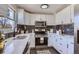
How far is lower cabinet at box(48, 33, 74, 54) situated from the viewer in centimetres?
121

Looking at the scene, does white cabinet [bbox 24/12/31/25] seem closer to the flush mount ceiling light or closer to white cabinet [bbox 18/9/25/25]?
white cabinet [bbox 18/9/25/25]

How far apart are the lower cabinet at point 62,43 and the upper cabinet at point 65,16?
19 cm

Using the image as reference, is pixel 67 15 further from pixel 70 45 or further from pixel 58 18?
pixel 70 45

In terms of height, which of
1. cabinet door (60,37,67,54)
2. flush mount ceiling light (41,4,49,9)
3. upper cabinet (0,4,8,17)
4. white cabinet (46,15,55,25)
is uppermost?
flush mount ceiling light (41,4,49,9)

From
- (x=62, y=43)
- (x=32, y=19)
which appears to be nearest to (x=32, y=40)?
(x=32, y=19)

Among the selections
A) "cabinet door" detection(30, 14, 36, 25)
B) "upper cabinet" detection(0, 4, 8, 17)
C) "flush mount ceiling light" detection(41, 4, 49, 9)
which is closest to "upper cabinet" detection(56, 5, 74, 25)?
"flush mount ceiling light" detection(41, 4, 49, 9)

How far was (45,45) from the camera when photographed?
4.35 feet

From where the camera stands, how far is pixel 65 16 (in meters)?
1.27

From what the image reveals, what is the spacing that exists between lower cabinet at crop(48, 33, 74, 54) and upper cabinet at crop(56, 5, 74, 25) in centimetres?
19

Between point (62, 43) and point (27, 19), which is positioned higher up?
point (27, 19)

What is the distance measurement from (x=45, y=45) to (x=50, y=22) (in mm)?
312

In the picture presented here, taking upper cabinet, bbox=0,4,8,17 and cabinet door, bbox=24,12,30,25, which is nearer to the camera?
upper cabinet, bbox=0,4,8,17

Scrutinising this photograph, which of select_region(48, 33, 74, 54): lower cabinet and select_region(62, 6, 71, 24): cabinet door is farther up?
select_region(62, 6, 71, 24): cabinet door

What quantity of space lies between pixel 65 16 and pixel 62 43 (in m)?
0.35
